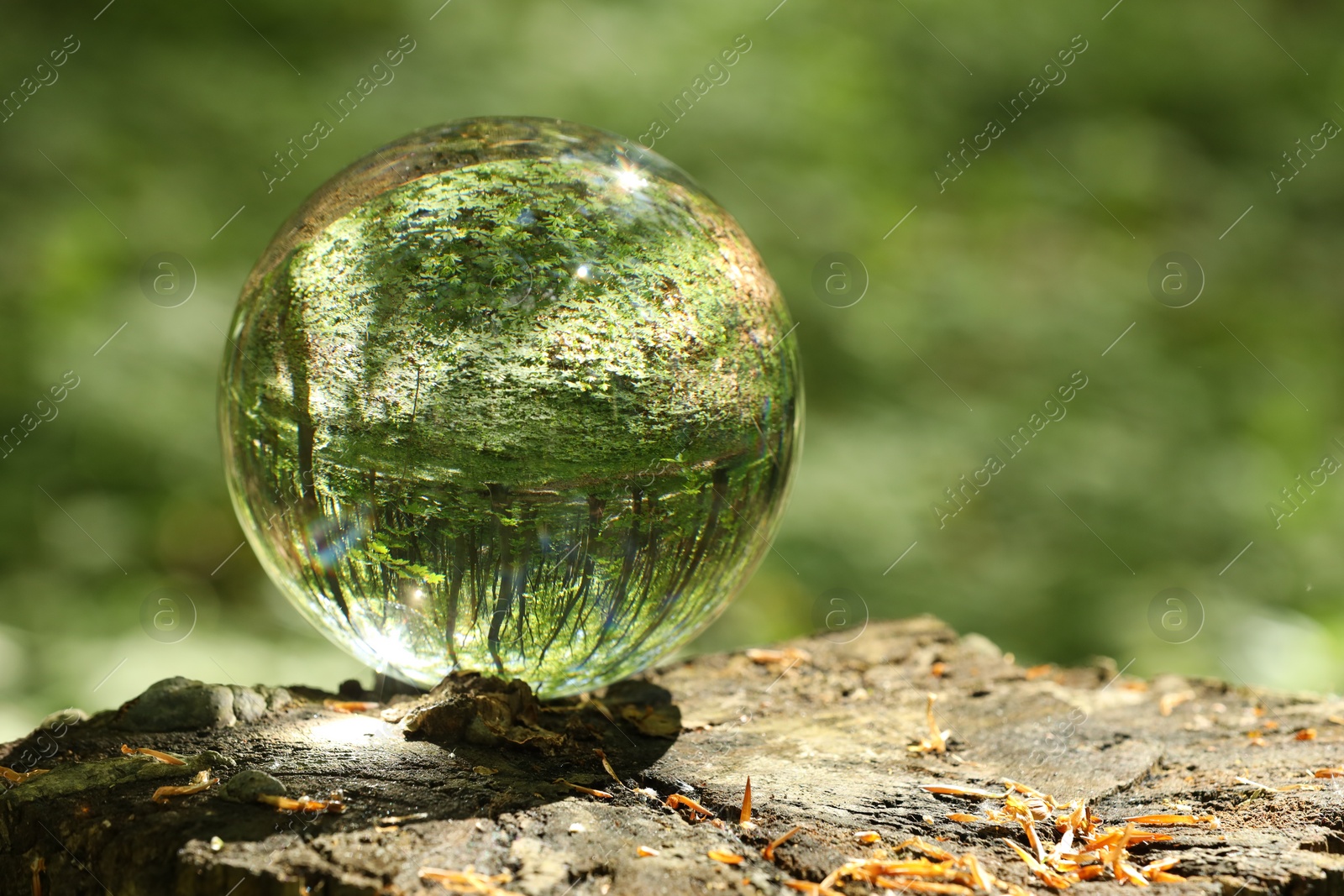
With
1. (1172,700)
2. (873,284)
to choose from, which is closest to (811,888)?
(1172,700)

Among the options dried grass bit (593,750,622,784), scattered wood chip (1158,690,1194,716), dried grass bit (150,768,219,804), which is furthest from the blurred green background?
dried grass bit (593,750,622,784)

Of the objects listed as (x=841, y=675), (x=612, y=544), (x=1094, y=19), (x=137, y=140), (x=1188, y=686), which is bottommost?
(x=612, y=544)

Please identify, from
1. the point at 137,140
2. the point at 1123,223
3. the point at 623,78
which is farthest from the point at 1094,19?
the point at 137,140

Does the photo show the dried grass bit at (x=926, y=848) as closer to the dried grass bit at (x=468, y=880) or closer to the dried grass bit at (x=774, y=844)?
the dried grass bit at (x=774, y=844)

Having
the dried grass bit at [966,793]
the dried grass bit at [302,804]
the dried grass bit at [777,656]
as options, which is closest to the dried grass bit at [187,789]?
the dried grass bit at [302,804]

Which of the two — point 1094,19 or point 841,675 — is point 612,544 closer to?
point 841,675

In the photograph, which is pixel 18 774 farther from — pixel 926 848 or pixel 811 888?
pixel 926 848
